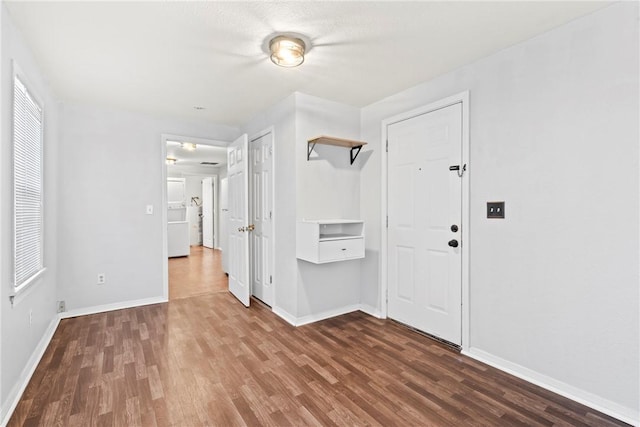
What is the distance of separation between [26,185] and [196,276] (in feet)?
11.2

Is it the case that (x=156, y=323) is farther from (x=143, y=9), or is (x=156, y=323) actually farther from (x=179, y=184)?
(x=179, y=184)

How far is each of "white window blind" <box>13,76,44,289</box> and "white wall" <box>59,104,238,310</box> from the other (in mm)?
806

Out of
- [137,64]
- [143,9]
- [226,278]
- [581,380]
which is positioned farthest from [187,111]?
[581,380]

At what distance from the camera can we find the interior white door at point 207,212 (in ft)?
30.4

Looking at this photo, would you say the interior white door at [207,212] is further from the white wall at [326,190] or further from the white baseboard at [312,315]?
the white wall at [326,190]

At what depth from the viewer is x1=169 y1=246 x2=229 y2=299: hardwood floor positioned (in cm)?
451

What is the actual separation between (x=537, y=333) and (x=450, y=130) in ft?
5.45

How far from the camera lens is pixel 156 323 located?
3.23 meters

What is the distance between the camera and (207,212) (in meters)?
9.45

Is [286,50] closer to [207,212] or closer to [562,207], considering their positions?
[562,207]

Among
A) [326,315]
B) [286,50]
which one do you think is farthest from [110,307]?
[286,50]

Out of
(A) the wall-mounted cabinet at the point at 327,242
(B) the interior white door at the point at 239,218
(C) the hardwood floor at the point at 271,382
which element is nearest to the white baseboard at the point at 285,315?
(C) the hardwood floor at the point at 271,382

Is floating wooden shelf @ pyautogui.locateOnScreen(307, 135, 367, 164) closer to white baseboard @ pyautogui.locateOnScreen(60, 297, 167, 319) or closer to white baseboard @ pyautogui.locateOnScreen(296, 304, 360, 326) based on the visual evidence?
white baseboard @ pyautogui.locateOnScreen(296, 304, 360, 326)

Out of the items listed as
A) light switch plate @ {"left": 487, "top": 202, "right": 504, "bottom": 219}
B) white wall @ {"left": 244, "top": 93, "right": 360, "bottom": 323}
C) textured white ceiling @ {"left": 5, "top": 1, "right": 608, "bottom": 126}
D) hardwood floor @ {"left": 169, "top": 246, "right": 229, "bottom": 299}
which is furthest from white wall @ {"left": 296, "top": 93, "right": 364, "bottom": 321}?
hardwood floor @ {"left": 169, "top": 246, "right": 229, "bottom": 299}
